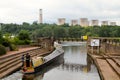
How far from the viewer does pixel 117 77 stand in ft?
51.1

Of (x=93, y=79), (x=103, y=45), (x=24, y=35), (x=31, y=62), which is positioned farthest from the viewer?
(x=24, y=35)

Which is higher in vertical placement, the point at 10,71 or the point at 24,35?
the point at 24,35

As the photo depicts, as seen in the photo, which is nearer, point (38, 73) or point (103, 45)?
point (38, 73)

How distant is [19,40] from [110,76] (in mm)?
24182

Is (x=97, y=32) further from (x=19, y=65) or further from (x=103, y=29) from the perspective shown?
(x=19, y=65)

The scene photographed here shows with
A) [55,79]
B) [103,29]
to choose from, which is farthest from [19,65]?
[103,29]

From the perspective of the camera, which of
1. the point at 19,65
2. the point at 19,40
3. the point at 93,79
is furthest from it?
the point at 19,40

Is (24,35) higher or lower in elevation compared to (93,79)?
higher

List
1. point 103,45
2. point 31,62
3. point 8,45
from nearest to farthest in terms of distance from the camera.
A: point 31,62 < point 8,45 < point 103,45

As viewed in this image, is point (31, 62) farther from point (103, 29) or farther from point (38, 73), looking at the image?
point (103, 29)

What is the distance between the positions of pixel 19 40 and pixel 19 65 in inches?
678

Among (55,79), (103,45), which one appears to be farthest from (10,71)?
(103,45)

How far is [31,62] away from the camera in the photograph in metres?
19.3

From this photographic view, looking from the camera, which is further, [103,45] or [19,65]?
[103,45]
